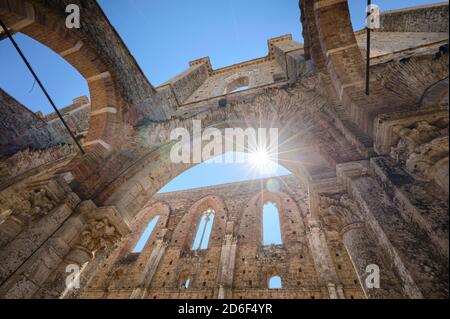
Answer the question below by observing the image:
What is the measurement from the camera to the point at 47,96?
3344mm

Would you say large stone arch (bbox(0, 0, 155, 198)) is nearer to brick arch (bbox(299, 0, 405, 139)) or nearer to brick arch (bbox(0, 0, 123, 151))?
brick arch (bbox(0, 0, 123, 151))

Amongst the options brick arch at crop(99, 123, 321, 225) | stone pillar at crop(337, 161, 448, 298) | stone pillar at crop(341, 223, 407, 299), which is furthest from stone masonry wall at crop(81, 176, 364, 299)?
stone pillar at crop(337, 161, 448, 298)

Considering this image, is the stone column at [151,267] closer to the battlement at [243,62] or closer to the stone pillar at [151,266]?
the stone pillar at [151,266]

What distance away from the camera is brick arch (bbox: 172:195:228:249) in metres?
11.5

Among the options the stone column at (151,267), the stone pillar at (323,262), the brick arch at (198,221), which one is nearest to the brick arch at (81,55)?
the stone pillar at (323,262)

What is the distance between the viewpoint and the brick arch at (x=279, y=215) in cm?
1037

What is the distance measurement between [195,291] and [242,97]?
8136 millimetres

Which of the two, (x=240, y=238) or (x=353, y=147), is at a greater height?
(x=240, y=238)

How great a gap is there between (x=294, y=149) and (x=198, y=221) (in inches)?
426

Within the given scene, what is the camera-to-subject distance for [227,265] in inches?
370

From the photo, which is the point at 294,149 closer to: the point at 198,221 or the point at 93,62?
the point at 93,62

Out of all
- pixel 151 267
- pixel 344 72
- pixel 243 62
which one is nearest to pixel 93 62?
pixel 344 72
